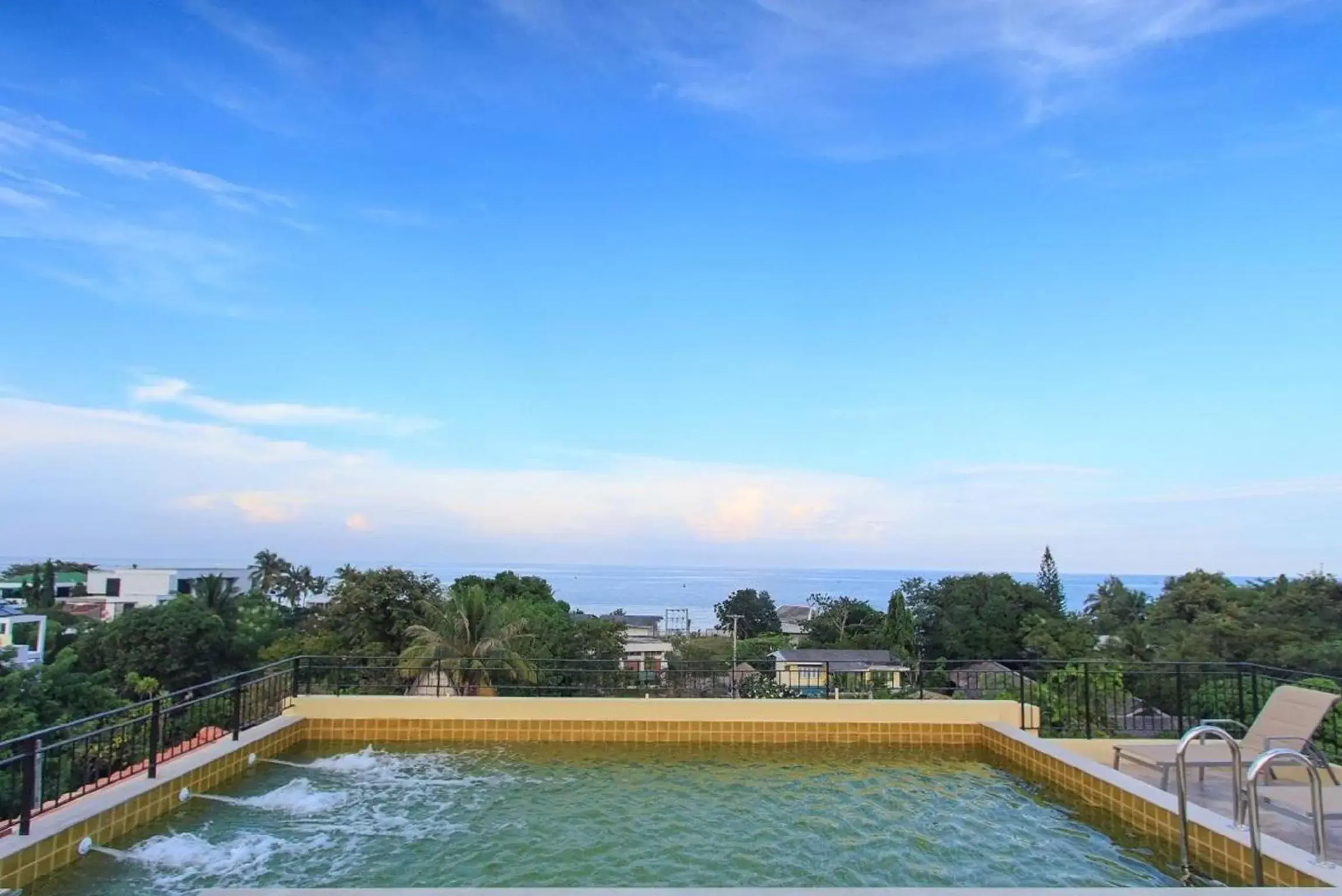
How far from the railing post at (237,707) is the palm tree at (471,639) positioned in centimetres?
732

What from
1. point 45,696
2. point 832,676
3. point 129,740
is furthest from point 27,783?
point 45,696

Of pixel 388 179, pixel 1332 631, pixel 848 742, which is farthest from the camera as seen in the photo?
pixel 1332 631

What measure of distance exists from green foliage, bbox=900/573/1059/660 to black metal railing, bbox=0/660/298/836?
4221cm

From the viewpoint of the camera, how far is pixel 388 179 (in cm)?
1020

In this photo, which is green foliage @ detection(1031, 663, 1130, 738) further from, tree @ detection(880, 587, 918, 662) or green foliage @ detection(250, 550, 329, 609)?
green foliage @ detection(250, 550, 329, 609)

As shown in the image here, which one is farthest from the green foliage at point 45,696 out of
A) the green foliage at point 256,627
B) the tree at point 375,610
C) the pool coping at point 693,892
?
the pool coping at point 693,892

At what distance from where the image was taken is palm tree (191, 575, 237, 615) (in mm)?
38469

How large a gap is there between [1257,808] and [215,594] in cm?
4347

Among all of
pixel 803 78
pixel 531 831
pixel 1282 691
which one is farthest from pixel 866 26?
pixel 531 831

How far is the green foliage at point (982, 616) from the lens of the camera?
45.5m

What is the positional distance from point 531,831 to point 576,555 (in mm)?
28680

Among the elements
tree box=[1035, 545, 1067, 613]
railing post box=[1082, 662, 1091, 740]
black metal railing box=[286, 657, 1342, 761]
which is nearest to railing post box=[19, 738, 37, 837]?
black metal railing box=[286, 657, 1342, 761]

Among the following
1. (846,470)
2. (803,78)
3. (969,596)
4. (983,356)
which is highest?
(803,78)

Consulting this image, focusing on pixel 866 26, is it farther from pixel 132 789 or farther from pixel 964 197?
pixel 132 789
